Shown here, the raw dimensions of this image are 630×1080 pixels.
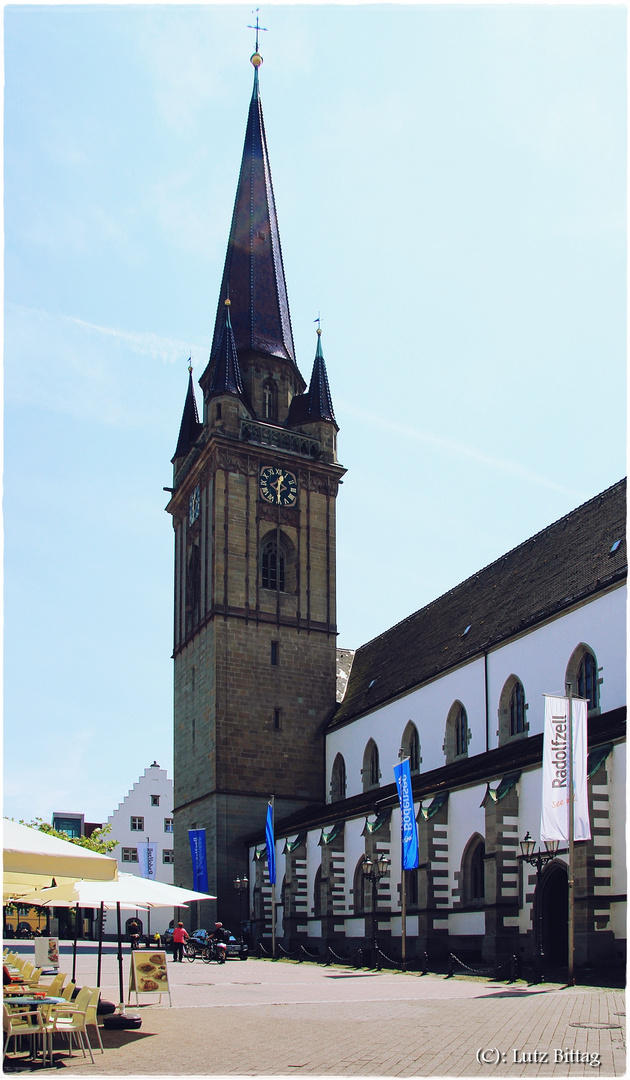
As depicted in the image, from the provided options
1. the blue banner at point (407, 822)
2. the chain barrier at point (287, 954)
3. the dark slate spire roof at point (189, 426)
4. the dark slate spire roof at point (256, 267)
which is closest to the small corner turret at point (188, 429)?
the dark slate spire roof at point (189, 426)

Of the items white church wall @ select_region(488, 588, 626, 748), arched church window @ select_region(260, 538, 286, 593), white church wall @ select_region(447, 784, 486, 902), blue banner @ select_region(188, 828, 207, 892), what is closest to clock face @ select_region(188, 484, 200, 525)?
arched church window @ select_region(260, 538, 286, 593)

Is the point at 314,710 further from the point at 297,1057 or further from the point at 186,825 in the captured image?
the point at 297,1057

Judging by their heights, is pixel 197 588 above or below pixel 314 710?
above

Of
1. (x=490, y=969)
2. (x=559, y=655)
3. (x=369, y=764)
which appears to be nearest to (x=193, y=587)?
(x=369, y=764)

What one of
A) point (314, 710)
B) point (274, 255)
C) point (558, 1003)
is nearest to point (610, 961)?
point (558, 1003)

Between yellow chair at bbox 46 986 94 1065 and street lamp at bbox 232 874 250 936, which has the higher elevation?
yellow chair at bbox 46 986 94 1065

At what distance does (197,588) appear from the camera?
171 ft

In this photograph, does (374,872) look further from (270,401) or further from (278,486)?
(270,401)

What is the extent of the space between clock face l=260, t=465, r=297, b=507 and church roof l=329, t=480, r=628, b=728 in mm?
7877

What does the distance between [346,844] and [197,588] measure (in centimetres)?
1655

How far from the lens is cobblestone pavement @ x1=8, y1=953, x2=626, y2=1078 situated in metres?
11.2

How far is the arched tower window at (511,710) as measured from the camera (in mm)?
35156

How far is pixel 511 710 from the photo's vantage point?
35.8 meters

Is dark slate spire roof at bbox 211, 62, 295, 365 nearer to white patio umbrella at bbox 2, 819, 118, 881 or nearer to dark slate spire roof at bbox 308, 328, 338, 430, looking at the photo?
dark slate spire roof at bbox 308, 328, 338, 430
